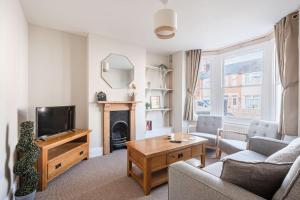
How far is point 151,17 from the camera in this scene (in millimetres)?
2457

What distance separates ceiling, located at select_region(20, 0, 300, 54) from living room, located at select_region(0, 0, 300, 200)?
0.8 inches

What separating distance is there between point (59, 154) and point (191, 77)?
3.47 metres

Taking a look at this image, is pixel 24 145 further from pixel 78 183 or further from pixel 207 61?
pixel 207 61

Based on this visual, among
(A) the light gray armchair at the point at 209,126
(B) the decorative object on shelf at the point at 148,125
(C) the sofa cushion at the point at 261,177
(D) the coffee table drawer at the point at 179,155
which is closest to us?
(C) the sofa cushion at the point at 261,177

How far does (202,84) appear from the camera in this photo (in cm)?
→ 429

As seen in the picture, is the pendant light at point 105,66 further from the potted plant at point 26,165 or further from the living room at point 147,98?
the potted plant at point 26,165

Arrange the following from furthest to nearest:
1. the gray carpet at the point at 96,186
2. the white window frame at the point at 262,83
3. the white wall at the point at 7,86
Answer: the white window frame at the point at 262,83, the gray carpet at the point at 96,186, the white wall at the point at 7,86

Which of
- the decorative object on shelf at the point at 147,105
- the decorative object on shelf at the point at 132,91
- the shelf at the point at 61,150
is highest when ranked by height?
the decorative object on shelf at the point at 132,91

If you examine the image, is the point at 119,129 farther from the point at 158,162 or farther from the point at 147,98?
the point at 158,162

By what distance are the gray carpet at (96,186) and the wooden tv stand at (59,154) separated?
0.13 metres

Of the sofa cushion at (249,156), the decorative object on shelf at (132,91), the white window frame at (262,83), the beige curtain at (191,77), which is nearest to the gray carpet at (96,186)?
the sofa cushion at (249,156)

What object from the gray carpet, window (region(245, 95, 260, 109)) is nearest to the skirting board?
the gray carpet

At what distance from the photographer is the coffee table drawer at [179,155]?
6.78ft

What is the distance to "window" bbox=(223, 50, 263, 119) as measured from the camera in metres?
3.34
